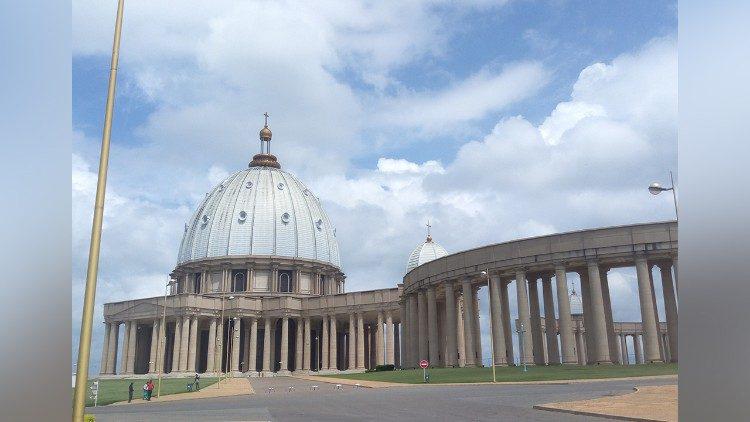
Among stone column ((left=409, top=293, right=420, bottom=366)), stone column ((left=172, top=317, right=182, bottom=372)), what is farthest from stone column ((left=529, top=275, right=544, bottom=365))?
stone column ((left=172, top=317, right=182, bottom=372))

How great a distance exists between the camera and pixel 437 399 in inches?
1085

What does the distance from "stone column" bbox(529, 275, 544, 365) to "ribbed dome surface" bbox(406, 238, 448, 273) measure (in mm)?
61454

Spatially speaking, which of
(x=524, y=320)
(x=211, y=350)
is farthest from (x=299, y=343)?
(x=524, y=320)

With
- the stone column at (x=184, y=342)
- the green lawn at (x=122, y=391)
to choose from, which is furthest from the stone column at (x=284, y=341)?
the green lawn at (x=122, y=391)

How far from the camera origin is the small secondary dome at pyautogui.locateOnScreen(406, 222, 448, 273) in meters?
126

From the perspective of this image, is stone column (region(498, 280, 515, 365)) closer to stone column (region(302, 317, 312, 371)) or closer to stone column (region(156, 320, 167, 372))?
stone column (region(156, 320, 167, 372))

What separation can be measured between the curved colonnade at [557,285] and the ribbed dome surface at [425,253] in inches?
2174

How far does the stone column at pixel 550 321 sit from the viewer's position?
201 feet

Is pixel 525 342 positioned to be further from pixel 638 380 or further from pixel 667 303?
pixel 638 380
